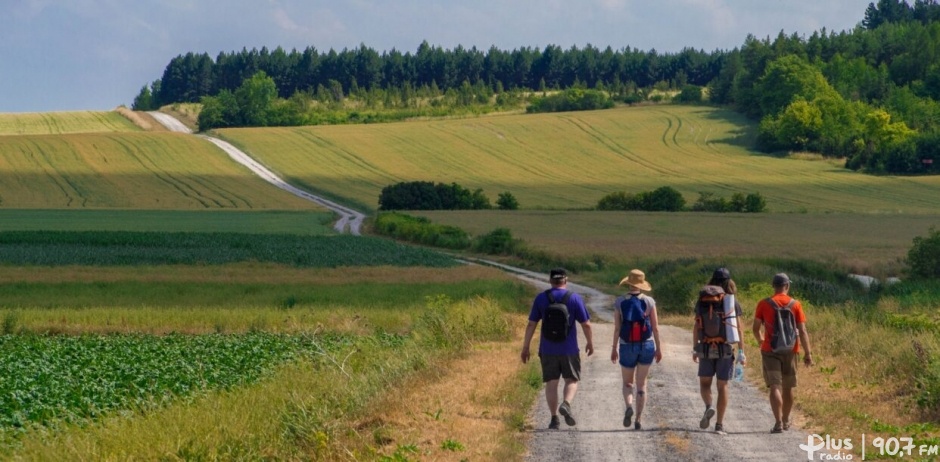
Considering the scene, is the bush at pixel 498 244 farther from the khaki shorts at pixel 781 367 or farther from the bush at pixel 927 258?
the khaki shorts at pixel 781 367

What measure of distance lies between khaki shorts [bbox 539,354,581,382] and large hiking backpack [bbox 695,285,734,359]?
1525mm

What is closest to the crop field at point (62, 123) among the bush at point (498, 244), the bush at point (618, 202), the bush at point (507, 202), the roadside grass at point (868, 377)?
the bush at point (507, 202)

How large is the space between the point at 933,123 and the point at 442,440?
12226cm

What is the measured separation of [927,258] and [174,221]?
45352mm

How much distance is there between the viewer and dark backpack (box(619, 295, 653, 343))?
13781 mm

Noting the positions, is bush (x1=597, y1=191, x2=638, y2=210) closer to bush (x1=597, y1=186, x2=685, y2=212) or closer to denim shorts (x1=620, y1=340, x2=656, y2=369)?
bush (x1=597, y1=186, x2=685, y2=212)

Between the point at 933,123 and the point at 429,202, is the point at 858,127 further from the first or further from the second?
the point at 429,202

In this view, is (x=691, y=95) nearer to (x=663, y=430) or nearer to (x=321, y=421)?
(x=663, y=430)

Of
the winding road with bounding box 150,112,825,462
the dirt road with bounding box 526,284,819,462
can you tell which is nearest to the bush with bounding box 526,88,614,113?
the winding road with bounding box 150,112,825,462

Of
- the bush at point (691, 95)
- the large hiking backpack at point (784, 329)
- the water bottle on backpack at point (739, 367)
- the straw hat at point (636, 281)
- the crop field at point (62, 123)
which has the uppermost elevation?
the straw hat at point (636, 281)

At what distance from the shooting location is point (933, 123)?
124 metres

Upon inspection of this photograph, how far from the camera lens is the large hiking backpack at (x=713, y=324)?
13.7 metres

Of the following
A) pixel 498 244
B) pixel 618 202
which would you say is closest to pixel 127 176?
pixel 618 202

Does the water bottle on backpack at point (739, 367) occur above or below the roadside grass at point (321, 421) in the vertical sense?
above
